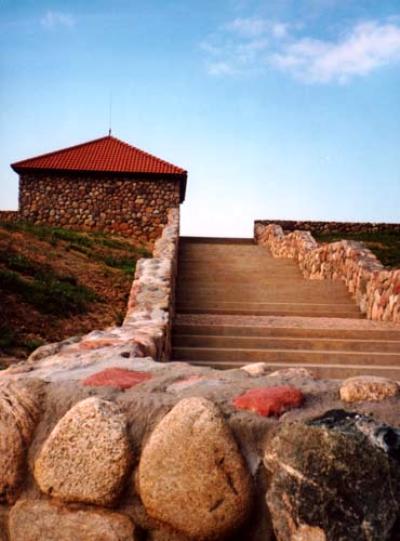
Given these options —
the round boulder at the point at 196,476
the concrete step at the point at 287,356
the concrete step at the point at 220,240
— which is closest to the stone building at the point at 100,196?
the concrete step at the point at 220,240

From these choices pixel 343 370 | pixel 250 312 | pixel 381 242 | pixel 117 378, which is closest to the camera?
pixel 117 378

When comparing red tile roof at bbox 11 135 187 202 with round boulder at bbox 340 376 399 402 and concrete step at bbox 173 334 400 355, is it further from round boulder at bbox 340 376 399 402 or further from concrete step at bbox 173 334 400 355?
round boulder at bbox 340 376 399 402

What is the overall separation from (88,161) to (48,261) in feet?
37.5

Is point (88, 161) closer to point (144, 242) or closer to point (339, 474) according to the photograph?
point (144, 242)

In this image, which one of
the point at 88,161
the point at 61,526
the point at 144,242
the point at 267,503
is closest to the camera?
the point at 267,503

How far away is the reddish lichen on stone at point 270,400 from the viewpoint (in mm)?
2203

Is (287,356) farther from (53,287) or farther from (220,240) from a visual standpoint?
(220,240)

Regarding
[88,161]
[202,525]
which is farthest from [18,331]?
[88,161]

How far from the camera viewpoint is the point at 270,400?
2.24 metres

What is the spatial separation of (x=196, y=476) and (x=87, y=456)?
42cm

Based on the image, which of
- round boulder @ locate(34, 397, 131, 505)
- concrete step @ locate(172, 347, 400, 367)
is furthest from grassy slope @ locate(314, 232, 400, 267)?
round boulder @ locate(34, 397, 131, 505)

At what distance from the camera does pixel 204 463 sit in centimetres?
208

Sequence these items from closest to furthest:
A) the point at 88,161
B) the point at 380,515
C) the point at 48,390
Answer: the point at 380,515, the point at 48,390, the point at 88,161

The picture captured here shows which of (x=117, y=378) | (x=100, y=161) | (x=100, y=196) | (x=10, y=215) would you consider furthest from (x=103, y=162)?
(x=117, y=378)
